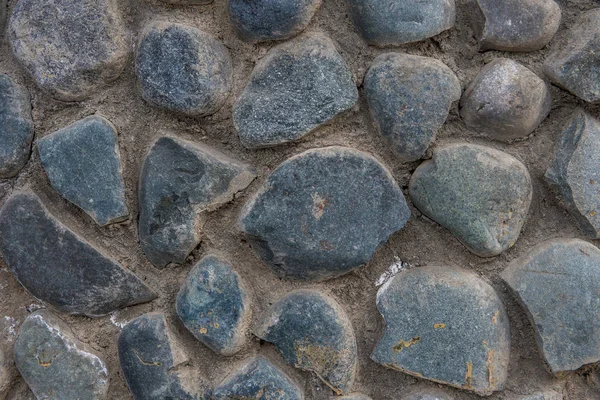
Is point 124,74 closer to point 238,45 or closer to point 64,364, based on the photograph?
point 238,45

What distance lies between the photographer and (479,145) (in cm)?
81

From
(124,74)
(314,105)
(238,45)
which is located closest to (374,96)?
(314,105)

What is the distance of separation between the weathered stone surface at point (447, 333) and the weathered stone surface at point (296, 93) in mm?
248

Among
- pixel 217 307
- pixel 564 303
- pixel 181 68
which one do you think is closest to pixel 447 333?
pixel 564 303

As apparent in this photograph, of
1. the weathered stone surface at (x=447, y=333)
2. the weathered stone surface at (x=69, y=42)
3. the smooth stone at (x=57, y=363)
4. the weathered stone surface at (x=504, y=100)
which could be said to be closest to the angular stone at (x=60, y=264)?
the smooth stone at (x=57, y=363)

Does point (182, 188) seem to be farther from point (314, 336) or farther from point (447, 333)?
point (447, 333)

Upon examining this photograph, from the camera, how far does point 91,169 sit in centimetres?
79

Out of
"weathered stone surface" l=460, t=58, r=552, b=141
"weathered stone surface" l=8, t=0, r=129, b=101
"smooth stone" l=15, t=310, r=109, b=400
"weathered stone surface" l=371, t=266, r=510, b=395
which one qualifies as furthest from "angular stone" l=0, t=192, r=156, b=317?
"weathered stone surface" l=460, t=58, r=552, b=141

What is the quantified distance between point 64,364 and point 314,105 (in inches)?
18.3

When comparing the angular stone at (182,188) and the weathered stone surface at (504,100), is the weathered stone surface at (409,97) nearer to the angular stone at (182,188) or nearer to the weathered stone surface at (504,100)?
the weathered stone surface at (504,100)

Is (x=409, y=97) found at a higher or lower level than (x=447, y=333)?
higher

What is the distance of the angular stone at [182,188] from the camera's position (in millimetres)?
782

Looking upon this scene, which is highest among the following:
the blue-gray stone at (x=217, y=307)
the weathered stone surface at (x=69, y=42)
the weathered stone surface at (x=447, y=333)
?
the weathered stone surface at (x=69, y=42)

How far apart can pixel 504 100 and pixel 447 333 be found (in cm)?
30
